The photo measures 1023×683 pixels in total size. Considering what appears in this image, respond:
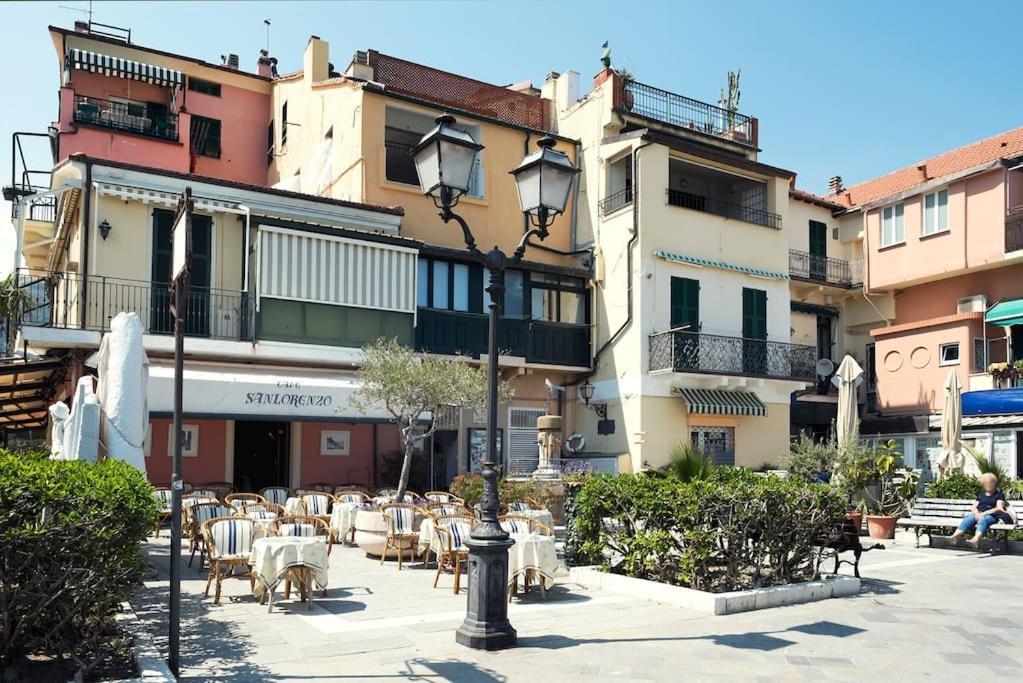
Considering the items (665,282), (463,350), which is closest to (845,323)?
(665,282)

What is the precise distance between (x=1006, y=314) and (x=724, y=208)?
817 centimetres

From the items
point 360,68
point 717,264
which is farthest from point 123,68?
point 717,264

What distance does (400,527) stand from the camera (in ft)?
42.2

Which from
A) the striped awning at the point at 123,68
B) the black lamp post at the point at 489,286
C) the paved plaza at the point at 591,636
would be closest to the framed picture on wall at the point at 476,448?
the paved plaza at the point at 591,636

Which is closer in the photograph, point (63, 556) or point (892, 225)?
point (63, 556)

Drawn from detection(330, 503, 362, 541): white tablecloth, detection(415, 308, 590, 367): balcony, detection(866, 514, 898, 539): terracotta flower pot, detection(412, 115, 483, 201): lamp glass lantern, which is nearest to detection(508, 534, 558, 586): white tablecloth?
detection(412, 115, 483, 201): lamp glass lantern

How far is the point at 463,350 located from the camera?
21.0m

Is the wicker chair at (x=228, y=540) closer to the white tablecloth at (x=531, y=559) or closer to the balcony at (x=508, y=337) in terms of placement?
the white tablecloth at (x=531, y=559)

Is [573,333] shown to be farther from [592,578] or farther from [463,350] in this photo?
[592,578]

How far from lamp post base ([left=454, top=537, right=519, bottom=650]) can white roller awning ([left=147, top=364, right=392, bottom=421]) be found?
964 cm

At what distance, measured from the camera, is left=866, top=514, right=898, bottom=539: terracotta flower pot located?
17.3 metres

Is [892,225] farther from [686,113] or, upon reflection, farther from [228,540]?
[228,540]

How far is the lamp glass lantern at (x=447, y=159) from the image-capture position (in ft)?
27.1

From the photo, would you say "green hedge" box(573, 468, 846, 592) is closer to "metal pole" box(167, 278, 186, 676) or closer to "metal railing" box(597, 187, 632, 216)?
"metal pole" box(167, 278, 186, 676)
